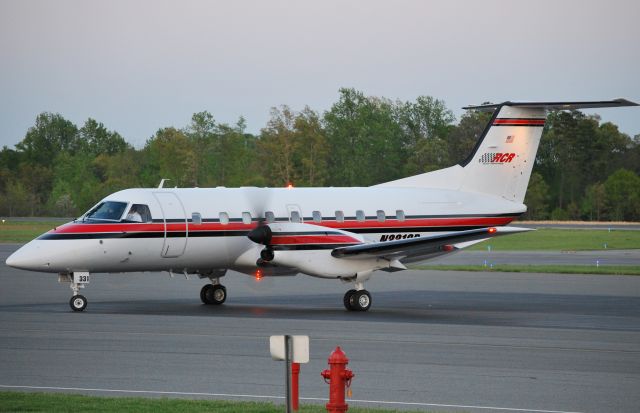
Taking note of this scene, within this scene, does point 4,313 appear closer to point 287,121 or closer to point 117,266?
point 117,266

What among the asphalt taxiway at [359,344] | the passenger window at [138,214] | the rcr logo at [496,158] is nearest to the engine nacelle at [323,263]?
the asphalt taxiway at [359,344]

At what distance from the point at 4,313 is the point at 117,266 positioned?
2.80m

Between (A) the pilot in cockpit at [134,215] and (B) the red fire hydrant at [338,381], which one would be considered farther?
(A) the pilot in cockpit at [134,215]

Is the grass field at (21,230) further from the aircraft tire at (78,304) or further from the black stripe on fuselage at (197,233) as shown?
the aircraft tire at (78,304)

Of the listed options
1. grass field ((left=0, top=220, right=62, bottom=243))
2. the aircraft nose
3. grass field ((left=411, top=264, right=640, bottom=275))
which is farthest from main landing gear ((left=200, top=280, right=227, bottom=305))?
grass field ((left=0, top=220, right=62, bottom=243))

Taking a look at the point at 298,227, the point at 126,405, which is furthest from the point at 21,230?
the point at 126,405

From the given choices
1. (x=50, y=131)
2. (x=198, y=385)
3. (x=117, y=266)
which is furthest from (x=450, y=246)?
(x=50, y=131)

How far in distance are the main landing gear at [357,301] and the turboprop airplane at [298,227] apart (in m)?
0.03

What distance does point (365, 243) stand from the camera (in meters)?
25.1

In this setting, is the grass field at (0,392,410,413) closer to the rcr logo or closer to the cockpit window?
the cockpit window

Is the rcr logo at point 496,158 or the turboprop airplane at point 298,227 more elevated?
the rcr logo at point 496,158

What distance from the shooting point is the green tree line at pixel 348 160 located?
241ft

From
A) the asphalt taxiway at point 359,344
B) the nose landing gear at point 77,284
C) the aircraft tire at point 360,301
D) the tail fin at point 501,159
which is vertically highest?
the tail fin at point 501,159

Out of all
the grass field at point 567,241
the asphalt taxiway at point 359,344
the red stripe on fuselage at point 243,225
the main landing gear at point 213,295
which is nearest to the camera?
the asphalt taxiway at point 359,344
